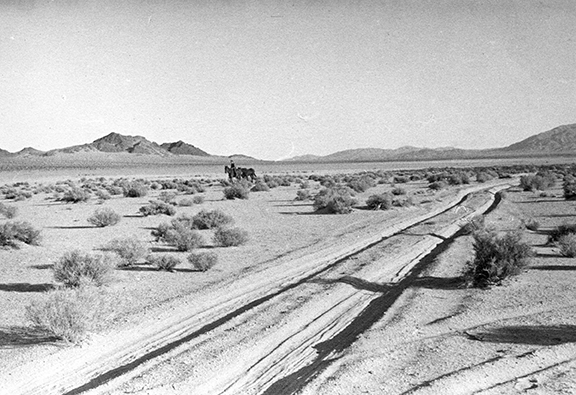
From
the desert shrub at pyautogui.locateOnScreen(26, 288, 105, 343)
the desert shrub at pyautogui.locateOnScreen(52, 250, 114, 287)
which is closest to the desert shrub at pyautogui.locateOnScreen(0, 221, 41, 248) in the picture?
the desert shrub at pyautogui.locateOnScreen(52, 250, 114, 287)

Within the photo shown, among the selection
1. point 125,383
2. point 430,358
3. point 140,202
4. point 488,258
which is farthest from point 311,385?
point 140,202

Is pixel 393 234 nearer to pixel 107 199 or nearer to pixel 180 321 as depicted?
pixel 180 321

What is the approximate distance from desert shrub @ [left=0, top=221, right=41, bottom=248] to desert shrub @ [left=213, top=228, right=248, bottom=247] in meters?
6.92

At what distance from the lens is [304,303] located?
1066 cm

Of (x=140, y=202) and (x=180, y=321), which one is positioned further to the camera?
(x=140, y=202)

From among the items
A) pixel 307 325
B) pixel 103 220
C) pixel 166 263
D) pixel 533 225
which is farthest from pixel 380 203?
pixel 307 325

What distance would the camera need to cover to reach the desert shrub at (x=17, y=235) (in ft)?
60.7

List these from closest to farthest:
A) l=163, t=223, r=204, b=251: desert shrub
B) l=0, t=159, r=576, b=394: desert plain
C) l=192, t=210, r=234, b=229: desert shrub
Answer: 1. l=0, t=159, r=576, b=394: desert plain
2. l=163, t=223, r=204, b=251: desert shrub
3. l=192, t=210, r=234, b=229: desert shrub

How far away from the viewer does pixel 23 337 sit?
9.02 metres

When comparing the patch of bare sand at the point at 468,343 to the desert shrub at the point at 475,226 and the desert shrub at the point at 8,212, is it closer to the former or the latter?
the desert shrub at the point at 475,226

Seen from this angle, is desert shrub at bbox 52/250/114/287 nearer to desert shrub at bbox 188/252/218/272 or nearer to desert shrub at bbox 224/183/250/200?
desert shrub at bbox 188/252/218/272

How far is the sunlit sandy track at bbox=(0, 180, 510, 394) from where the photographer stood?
24.1ft

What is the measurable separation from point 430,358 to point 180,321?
16.0ft

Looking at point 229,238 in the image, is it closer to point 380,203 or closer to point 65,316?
point 65,316
